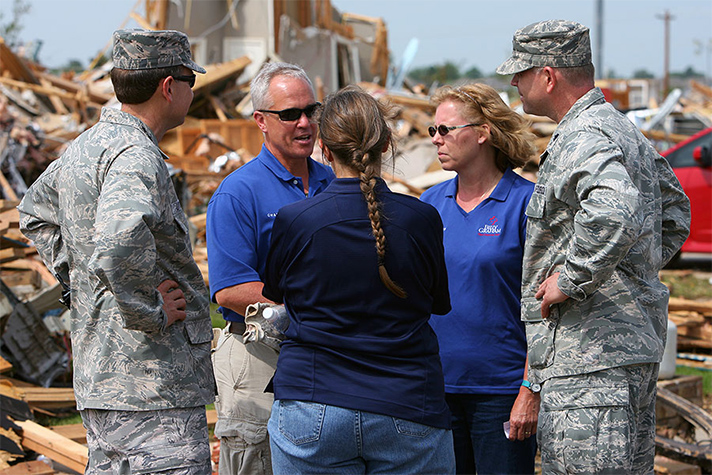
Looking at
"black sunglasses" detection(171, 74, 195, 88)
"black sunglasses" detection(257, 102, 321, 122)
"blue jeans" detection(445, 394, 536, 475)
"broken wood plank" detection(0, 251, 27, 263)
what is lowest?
"broken wood plank" detection(0, 251, 27, 263)

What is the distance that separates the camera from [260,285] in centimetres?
326

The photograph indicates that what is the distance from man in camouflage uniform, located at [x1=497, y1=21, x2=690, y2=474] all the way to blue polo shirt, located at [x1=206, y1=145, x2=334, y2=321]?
1121 mm

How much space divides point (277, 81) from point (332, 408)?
1751 mm

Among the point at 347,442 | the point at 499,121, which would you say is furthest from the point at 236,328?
the point at 499,121

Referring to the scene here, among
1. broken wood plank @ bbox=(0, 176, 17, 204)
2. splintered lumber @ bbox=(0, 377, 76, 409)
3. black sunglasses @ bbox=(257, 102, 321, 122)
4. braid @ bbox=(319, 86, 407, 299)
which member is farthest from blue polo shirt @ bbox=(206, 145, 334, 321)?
broken wood plank @ bbox=(0, 176, 17, 204)

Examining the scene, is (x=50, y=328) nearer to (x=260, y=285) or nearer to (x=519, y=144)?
(x=260, y=285)

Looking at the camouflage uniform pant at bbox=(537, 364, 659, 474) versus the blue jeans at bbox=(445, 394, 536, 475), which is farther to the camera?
the blue jeans at bbox=(445, 394, 536, 475)

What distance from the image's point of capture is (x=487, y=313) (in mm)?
3359

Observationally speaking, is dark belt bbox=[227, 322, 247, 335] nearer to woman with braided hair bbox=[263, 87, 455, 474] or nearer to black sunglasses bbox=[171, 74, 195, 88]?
woman with braided hair bbox=[263, 87, 455, 474]

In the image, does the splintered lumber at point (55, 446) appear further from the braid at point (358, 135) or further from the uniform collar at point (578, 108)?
the uniform collar at point (578, 108)

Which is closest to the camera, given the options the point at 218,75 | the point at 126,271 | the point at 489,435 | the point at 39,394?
the point at 126,271

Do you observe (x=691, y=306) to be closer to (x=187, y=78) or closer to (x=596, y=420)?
(x=596, y=420)

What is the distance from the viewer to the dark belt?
3.50 meters

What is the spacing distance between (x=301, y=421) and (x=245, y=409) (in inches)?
40.2
